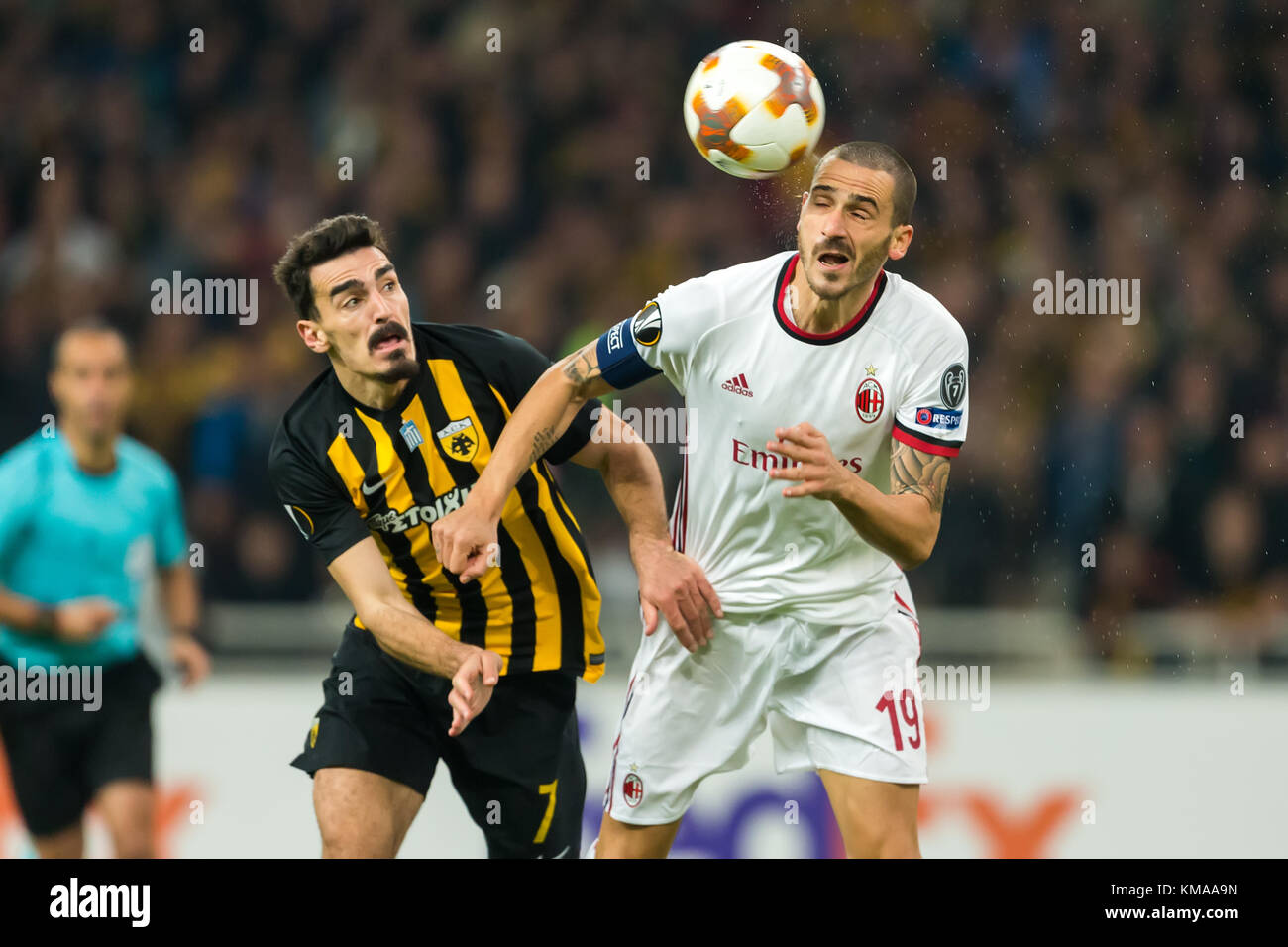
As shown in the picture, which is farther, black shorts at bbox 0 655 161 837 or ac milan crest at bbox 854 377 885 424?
black shorts at bbox 0 655 161 837

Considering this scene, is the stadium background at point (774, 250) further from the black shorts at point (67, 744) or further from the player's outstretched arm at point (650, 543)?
the player's outstretched arm at point (650, 543)

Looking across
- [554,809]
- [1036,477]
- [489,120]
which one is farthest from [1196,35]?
[554,809]

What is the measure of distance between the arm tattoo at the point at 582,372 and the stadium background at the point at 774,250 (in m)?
2.51

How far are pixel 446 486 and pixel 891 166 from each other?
1514 millimetres

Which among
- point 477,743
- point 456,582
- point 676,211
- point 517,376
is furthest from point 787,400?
point 676,211

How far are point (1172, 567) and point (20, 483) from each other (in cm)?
477

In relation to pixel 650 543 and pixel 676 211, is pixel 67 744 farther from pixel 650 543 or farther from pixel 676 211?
pixel 676 211

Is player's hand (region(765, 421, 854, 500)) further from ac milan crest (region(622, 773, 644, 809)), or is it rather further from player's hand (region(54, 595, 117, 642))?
player's hand (region(54, 595, 117, 642))

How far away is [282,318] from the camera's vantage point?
812 centimetres

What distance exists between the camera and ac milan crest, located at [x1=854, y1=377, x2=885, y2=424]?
435 centimetres

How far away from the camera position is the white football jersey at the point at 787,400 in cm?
435

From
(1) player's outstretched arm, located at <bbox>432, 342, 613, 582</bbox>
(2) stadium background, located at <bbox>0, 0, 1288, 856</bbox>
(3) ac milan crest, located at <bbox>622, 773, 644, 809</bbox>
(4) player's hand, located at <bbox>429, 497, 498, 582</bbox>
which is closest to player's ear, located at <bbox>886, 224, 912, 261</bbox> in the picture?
(1) player's outstretched arm, located at <bbox>432, 342, 613, 582</bbox>

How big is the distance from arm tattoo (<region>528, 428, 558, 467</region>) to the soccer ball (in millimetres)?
955

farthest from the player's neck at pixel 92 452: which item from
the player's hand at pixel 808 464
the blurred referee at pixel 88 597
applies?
the player's hand at pixel 808 464
